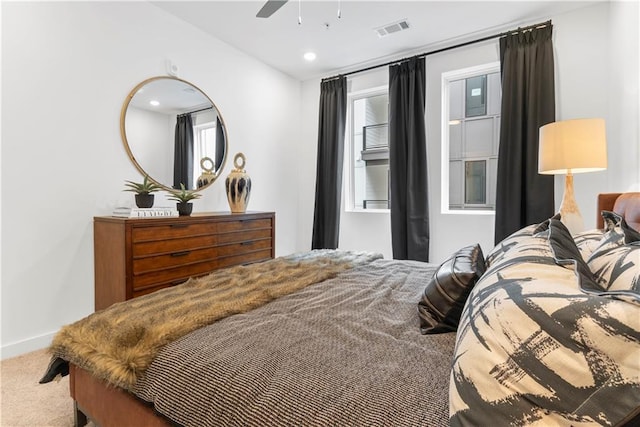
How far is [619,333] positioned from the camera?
0.51 m

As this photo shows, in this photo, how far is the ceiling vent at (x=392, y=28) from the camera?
320cm

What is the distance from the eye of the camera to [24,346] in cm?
225

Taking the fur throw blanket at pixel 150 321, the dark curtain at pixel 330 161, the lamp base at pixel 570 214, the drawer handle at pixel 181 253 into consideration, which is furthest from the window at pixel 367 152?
the fur throw blanket at pixel 150 321

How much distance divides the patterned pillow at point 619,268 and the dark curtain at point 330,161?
3471 millimetres

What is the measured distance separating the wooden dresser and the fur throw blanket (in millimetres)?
908

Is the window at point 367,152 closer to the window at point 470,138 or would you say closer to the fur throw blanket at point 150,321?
the window at point 470,138

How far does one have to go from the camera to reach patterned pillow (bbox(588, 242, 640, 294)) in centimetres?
68

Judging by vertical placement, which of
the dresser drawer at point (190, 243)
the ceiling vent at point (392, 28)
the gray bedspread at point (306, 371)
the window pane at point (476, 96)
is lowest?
the gray bedspread at point (306, 371)

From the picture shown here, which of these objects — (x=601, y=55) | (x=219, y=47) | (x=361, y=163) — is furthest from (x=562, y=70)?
(x=219, y=47)

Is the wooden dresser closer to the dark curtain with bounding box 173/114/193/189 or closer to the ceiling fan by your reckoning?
the dark curtain with bounding box 173/114/193/189

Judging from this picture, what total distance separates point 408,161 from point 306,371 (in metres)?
3.22

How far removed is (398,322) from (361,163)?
3.51 meters

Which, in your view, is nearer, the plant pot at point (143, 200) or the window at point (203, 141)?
the plant pot at point (143, 200)

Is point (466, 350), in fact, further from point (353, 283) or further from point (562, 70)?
point (562, 70)
